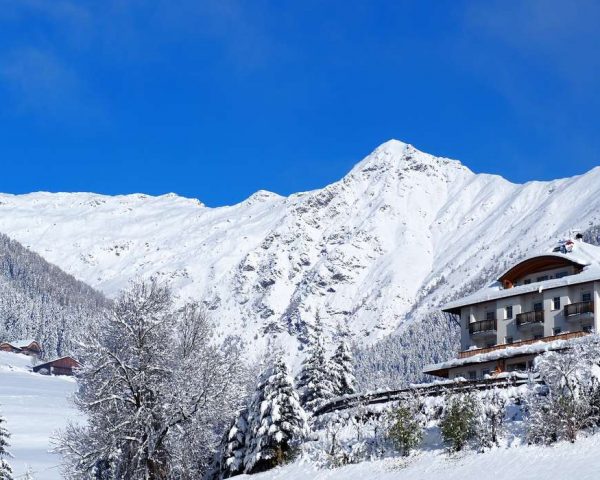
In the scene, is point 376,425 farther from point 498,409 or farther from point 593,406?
point 593,406

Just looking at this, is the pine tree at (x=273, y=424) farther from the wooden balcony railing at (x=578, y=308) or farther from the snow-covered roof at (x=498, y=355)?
the wooden balcony railing at (x=578, y=308)

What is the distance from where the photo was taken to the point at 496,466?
36469mm

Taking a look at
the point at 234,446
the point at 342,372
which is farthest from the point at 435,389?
Answer: the point at 342,372

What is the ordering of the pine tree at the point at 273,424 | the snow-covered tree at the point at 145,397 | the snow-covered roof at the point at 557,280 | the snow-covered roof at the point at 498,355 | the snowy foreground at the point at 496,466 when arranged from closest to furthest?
the snowy foreground at the point at 496,466 < the pine tree at the point at 273,424 < the snow-covered tree at the point at 145,397 < the snow-covered roof at the point at 498,355 < the snow-covered roof at the point at 557,280

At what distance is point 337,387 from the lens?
80625 mm

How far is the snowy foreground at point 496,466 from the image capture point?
113 feet

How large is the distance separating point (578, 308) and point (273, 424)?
86.2ft

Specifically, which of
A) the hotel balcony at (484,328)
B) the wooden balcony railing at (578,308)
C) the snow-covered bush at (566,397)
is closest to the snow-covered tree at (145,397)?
the snow-covered bush at (566,397)

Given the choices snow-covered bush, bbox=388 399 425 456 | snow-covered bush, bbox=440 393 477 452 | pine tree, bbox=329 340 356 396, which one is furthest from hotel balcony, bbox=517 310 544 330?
snow-covered bush, bbox=440 393 477 452

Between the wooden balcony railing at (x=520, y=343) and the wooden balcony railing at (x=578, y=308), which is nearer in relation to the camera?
the wooden balcony railing at (x=520, y=343)

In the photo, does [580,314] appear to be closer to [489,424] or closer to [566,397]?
[489,424]

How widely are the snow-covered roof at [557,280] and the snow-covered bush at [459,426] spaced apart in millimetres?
28684

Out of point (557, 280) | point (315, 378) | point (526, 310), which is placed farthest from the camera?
point (315, 378)

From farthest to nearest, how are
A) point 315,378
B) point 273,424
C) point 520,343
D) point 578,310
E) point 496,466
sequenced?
point 315,378, point 578,310, point 520,343, point 273,424, point 496,466
